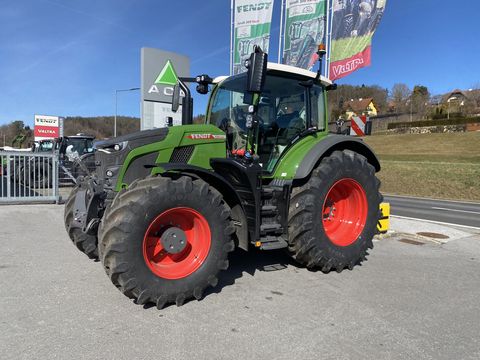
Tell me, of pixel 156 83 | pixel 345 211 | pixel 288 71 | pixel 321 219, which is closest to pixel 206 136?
pixel 288 71

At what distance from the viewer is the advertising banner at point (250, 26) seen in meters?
14.6

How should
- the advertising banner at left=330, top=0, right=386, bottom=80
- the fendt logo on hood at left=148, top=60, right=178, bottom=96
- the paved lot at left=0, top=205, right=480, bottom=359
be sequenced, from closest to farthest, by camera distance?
the paved lot at left=0, top=205, right=480, bottom=359 < the fendt logo on hood at left=148, top=60, right=178, bottom=96 < the advertising banner at left=330, top=0, right=386, bottom=80

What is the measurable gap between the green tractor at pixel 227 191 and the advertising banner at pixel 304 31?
828 centimetres

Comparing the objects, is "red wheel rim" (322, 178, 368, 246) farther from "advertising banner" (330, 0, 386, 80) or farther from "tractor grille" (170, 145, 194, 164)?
"advertising banner" (330, 0, 386, 80)

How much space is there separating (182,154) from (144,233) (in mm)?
1092

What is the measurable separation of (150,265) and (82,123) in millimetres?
88069

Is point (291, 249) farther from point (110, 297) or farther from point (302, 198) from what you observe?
point (110, 297)

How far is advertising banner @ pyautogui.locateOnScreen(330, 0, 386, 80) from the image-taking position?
39.6 ft

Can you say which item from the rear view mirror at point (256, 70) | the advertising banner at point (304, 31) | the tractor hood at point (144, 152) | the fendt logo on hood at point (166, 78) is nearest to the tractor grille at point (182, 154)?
the tractor hood at point (144, 152)

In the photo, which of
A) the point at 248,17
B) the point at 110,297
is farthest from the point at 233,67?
the point at 110,297

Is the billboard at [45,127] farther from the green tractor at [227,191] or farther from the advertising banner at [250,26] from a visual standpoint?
the green tractor at [227,191]

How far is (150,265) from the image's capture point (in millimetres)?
3561

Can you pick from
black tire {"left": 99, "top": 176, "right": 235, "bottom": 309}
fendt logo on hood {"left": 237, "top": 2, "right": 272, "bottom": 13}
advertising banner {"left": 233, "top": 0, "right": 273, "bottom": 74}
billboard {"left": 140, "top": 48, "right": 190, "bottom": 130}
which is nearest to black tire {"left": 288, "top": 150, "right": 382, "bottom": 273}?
black tire {"left": 99, "top": 176, "right": 235, "bottom": 309}

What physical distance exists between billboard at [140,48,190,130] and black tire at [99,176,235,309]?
698 cm
